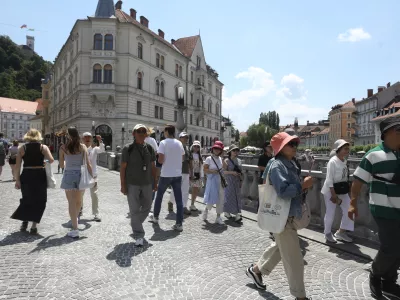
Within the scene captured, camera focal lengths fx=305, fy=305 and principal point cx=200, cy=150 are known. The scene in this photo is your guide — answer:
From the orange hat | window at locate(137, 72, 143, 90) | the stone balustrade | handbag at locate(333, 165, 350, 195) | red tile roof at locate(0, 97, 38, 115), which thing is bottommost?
the stone balustrade

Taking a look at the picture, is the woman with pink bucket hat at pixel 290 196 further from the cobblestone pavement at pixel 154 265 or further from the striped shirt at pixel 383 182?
the striped shirt at pixel 383 182

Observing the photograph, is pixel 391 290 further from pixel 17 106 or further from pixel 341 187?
pixel 17 106

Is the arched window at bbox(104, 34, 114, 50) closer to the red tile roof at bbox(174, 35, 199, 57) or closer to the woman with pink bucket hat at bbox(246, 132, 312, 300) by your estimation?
the red tile roof at bbox(174, 35, 199, 57)

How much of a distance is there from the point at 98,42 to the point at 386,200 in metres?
37.5

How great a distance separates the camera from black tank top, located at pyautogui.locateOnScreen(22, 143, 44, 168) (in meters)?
5.52

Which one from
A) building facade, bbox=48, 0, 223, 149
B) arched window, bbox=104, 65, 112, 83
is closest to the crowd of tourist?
building facade, bbox=48, 0, 223, 149

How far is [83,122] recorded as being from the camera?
35.8 metres

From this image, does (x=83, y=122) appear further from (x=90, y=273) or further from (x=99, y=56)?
(x=90, y=273)

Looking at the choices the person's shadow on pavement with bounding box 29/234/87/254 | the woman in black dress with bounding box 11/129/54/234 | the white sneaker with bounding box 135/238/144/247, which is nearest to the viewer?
the person's shadow on pavement with bounding box 29/234/87/254

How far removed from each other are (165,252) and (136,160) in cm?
152

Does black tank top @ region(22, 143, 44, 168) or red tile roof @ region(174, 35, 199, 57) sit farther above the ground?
red tile roof @ region(174, 35, 199, 57)

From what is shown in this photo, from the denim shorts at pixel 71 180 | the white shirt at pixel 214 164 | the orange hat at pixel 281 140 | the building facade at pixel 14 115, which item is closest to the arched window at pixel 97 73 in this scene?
the white shirt at pixel 214 164

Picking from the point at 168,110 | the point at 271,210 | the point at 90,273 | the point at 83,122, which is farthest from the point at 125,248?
the point at 168,110

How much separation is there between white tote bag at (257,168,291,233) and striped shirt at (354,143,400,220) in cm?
102
